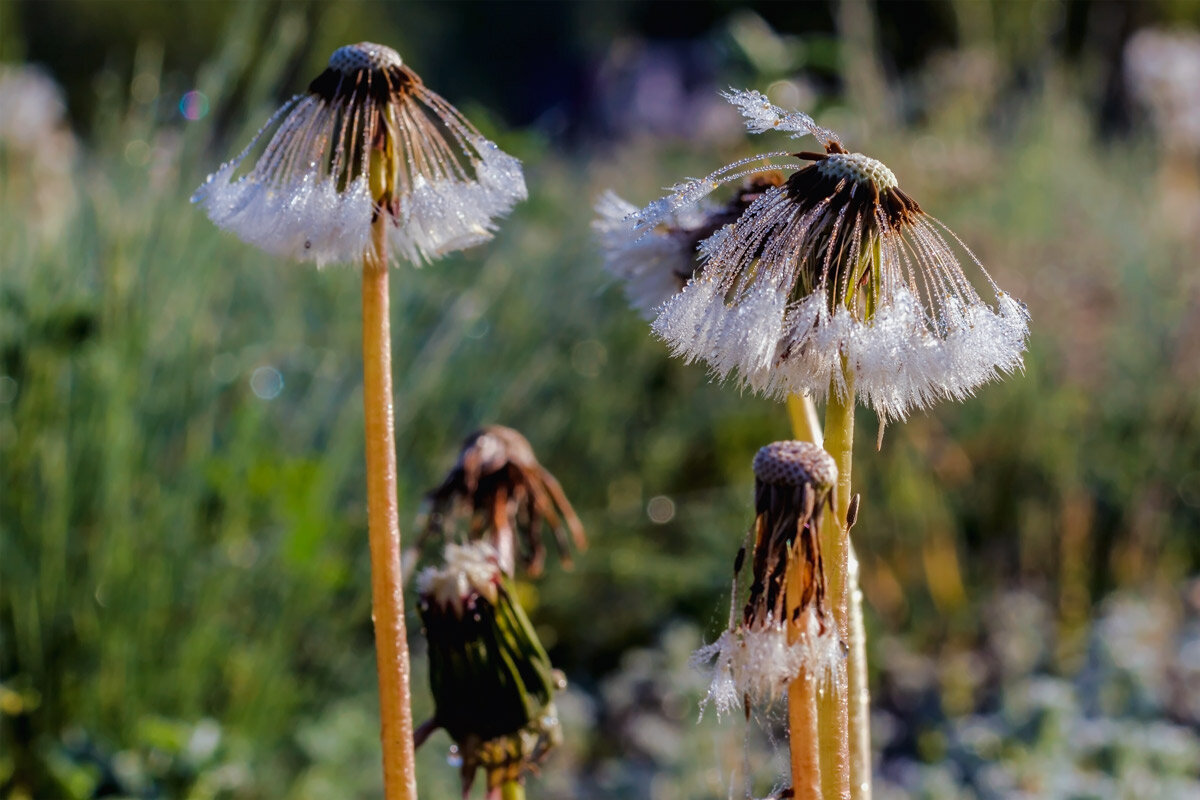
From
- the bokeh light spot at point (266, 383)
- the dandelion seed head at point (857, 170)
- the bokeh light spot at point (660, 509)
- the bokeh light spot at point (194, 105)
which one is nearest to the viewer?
the dandelion seed head at point (857, 170)

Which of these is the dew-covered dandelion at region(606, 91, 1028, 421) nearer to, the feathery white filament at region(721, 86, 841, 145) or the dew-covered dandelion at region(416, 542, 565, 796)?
the feathery white filament at region(721, 86, 841, 145)

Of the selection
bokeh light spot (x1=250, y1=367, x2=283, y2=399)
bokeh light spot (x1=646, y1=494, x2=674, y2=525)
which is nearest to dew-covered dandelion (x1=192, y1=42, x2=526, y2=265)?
bokeh light spot (x1=250, y1=367, x2=283, y2=399)

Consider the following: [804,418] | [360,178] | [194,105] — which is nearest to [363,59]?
[360,178]

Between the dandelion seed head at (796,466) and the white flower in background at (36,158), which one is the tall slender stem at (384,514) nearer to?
the dandelion seed head at (796,466)

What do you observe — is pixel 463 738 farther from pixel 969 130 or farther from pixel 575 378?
pixel 969 130

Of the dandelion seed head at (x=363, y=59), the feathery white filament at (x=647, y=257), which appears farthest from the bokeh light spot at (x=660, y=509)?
the dandelion seed head at (x=363, y=59)

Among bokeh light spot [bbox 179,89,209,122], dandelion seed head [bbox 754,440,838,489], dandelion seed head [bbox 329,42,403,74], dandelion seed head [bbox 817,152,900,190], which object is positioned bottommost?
dandelion seed head [bbox 754,440,838,489]
